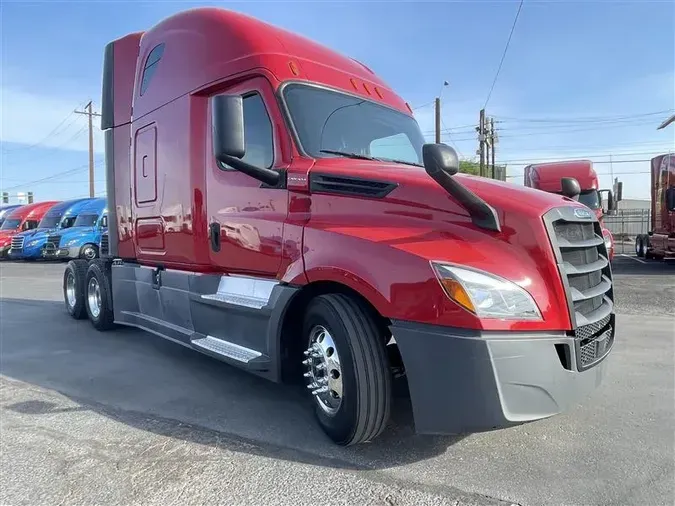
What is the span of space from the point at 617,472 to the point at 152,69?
549cm

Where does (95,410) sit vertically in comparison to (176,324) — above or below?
below

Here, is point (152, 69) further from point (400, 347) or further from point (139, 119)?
point (400, 347)

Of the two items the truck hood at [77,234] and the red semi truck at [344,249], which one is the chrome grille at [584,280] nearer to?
the red semi truck at [344,249]

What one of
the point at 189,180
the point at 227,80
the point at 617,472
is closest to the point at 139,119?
the point at 189,180

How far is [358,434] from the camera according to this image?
10.8ft

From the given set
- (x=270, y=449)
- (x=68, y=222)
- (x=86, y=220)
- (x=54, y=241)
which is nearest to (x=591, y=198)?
(x=270, y=449)

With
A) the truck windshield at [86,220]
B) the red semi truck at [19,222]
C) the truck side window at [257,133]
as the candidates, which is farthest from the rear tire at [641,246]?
the red semi truck at [19,222]

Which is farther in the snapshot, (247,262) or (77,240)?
(77,240)

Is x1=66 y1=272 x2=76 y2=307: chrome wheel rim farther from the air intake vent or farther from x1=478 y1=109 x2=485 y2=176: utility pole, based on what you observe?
x1=478 y1=109 x2=485 y2=176: utility pole

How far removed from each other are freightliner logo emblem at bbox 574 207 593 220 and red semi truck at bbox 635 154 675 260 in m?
13.2

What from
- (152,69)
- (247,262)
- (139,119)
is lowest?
(247,262)

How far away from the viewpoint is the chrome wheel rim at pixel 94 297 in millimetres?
7387

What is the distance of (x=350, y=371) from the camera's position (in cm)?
324

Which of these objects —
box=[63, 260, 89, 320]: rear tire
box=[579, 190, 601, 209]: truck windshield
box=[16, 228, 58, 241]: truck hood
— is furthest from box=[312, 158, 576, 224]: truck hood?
box=[16, 228, 58, 241]: truck hood
